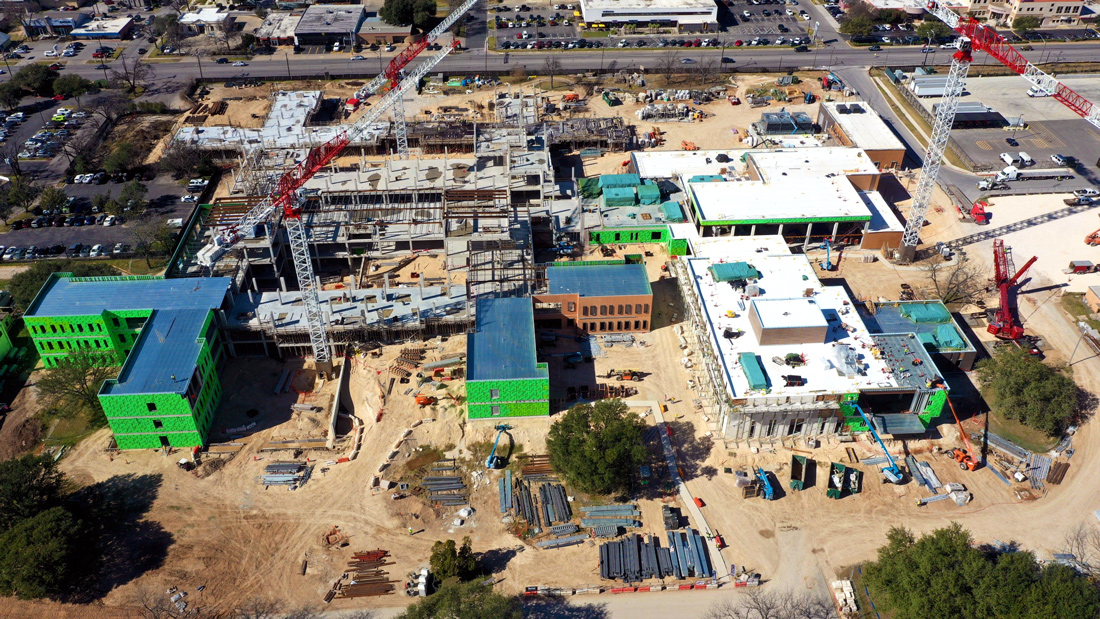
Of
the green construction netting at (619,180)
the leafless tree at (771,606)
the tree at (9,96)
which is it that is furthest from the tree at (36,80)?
the leafless tree at (771,606)

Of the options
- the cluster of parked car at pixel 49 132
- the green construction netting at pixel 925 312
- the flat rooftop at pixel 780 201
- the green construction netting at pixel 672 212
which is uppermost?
the flat rooftop at pixel 780 201

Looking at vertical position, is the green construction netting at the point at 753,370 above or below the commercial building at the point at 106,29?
below

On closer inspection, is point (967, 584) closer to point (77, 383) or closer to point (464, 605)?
point (464, 605)

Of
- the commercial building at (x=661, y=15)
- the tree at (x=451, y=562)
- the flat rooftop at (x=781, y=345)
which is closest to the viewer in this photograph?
the tree at (x=451, y=562)

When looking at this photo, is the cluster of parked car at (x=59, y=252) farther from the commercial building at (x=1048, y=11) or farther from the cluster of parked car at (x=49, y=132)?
the commercial building at (x=1048, y=11)

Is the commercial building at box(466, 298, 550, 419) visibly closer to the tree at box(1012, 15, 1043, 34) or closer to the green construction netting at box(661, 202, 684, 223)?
the green construction netting at box(661, 202, 684, 223)

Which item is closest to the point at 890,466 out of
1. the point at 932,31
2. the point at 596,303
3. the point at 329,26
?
the point at 596,303
